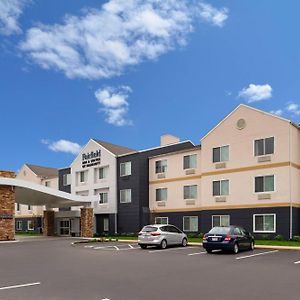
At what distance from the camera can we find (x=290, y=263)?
53.6 ft

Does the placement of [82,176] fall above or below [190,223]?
above

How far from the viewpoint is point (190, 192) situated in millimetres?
37719

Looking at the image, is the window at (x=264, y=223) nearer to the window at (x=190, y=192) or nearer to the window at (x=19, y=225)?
the window at (x=190, y=192)

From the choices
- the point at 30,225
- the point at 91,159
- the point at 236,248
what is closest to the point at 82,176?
the point at 91,159

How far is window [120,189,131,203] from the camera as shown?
4209 centimetres

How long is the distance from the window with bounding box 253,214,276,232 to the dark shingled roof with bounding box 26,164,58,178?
3619cm

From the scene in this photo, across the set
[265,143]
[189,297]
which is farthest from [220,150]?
[189,297]

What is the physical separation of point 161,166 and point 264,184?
11864 millimetres

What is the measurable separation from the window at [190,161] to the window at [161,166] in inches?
101

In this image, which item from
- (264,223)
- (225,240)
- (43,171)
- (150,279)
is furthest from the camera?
(43,171)

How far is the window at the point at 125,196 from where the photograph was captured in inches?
1657

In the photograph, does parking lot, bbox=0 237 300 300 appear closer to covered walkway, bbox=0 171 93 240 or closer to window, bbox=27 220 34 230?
covered walkway, bbox=0 171 93 240

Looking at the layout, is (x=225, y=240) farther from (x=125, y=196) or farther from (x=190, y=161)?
(x=125, y=196)

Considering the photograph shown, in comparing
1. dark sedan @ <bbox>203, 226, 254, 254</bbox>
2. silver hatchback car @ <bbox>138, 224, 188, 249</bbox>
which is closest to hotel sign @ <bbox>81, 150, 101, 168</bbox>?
silver hatchback car @ <bbox>138, 224, 188, 249</bbox>
